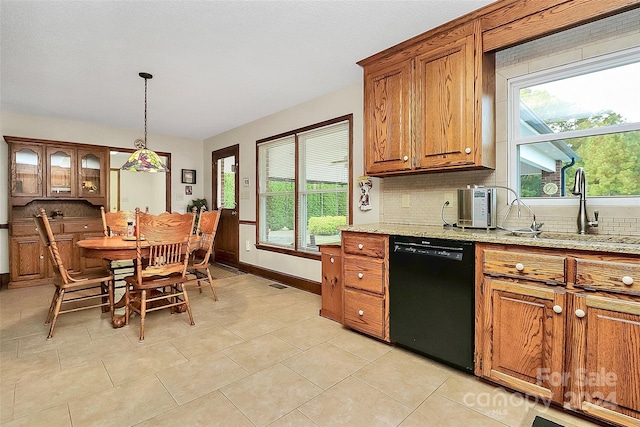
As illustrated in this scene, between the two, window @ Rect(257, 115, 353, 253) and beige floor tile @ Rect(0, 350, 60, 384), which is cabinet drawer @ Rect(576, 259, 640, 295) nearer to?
window @ Rect(257, 115, 353, 253)

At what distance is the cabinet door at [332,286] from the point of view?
9.64 feet

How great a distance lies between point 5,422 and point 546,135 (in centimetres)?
370

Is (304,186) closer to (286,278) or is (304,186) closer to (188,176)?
(286,278)

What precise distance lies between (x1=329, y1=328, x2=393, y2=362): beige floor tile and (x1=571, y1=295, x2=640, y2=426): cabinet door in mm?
1163

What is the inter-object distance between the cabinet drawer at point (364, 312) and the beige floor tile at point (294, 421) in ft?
3.39

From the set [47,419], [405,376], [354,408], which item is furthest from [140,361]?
[405,376]

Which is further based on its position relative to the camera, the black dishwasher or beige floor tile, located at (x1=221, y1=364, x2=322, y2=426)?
the black dishwasher

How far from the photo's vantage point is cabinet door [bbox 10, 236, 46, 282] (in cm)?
424

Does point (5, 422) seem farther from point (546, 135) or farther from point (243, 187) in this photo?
point (243, 187)

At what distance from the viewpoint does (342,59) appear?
2.88 m

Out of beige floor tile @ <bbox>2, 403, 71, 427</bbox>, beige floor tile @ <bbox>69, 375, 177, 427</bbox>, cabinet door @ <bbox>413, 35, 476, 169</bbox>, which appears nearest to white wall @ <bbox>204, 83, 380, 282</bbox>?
cabinet door @ <bbox>413, 35, 476, 169</bbox>

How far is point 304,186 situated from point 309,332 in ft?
6.81

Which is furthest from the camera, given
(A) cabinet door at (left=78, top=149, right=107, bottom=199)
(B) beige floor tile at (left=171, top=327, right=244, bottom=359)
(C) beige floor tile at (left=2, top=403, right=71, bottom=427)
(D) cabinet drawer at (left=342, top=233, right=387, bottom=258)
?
(A) cabinet door at (left=78, top=149, right=107, bottom=199)

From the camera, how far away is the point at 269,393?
184 cm
